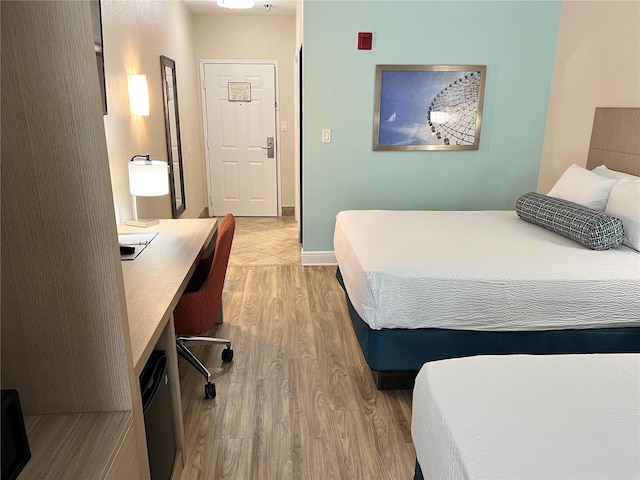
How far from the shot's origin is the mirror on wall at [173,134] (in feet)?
13.6

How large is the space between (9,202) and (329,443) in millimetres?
1624

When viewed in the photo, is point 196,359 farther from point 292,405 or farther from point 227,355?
point 292,405

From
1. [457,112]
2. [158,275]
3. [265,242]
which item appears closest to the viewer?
[158,275]

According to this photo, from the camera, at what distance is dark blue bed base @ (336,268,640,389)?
2340mm

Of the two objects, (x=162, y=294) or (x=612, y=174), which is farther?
(x=612, y=174)

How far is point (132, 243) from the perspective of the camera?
265 cm

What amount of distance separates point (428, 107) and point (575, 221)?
1.75 metres

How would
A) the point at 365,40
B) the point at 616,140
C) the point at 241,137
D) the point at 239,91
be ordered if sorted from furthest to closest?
the point at 241,137 < the point at 239,91 < the point at 365,40 < the point at 616,140

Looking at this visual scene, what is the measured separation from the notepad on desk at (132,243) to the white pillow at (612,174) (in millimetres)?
2904

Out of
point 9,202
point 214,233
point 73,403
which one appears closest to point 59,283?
point 9,202

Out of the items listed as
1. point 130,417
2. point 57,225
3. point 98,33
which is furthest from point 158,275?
point 98,33

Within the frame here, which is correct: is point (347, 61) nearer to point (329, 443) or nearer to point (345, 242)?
point (345, 242)

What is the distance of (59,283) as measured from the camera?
1.14 m

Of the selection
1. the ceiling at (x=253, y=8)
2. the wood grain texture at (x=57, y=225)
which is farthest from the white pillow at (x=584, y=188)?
the ceiling at (x=253, y=8)
